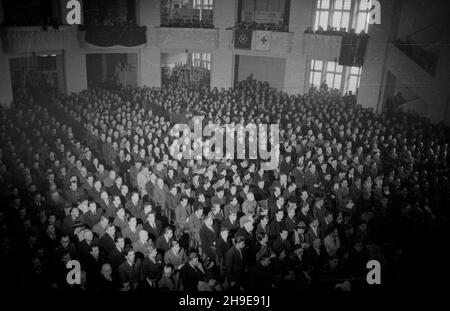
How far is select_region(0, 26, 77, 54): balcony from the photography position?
49.8 ft

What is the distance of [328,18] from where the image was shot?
66.5 ft

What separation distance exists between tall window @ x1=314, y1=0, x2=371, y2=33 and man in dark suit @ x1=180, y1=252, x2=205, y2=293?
16.6 m

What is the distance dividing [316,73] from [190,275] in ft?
59.2

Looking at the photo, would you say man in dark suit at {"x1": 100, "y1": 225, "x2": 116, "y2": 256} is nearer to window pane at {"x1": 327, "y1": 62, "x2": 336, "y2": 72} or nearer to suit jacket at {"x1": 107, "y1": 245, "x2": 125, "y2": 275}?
suit jacket at {"x1": 107, "y1": 245, "x2": 125, "y2": 275}

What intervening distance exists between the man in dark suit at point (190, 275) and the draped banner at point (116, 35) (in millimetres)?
15899

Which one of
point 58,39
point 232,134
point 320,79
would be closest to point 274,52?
point 320,79

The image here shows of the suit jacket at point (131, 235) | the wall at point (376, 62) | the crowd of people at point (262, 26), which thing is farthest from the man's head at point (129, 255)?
the crowd of people at point (262, 26)

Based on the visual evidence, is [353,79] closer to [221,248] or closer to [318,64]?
[318,64]

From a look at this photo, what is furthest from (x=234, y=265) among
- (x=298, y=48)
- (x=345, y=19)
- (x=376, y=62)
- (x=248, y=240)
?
(x=345, y=19)

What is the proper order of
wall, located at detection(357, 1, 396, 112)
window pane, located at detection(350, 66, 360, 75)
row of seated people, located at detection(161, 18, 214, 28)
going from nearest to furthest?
1. wall, located at detection(357, 1, 396, 112)
2. window pane, located at detection(350, 66, 360, 75)
3. row of seated people, located at detection(161, 18, 214, 28)

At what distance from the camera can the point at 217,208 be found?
8.29 m

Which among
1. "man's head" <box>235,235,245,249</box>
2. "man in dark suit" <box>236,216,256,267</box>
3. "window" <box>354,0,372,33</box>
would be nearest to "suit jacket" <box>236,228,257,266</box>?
"man in dark suit" <box>236,216,256,267</box>
